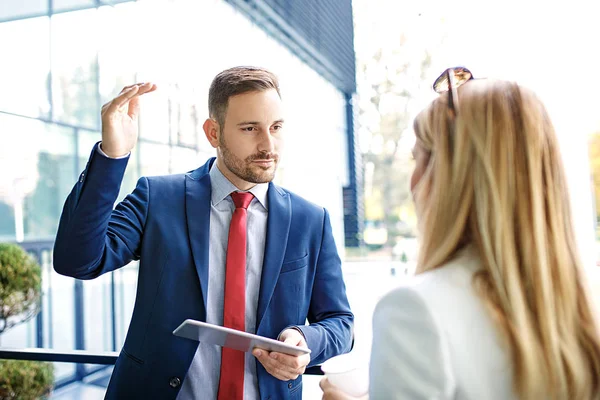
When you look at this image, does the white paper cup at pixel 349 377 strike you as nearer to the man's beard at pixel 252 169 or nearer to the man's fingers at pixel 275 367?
the man's fingers at pixel 275 367

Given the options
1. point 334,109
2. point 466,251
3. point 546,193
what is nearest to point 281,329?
point 466,251

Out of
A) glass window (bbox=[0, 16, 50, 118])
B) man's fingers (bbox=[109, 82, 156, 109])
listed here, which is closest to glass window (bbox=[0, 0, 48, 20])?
glass window (bbox=[0, 16, 50, 118])

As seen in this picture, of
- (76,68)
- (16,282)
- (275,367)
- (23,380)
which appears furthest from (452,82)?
(76,68)

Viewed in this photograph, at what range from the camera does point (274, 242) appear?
138 centimetres

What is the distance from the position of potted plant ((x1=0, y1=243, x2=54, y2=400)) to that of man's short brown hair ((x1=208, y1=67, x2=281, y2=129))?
2.23 meters

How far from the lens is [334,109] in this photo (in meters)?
11.3

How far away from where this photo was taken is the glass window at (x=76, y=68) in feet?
14.5

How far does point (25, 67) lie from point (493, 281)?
4404 mm

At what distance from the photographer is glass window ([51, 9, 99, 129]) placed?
4.41 metres

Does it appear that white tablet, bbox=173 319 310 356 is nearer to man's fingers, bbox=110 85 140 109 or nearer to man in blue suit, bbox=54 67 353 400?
man in blue suit, bbox=54 67 353 400

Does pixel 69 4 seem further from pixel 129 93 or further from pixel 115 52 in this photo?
pixel 129 93

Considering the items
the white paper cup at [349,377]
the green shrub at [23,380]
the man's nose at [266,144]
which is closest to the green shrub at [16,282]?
the green shrub at [23,380]

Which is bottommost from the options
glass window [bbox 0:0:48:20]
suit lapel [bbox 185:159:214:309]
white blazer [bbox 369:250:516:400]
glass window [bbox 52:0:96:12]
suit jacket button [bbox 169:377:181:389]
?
suit jacket button [bbox 169:377:181:389]

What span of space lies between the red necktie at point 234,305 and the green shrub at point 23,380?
2312 mm
